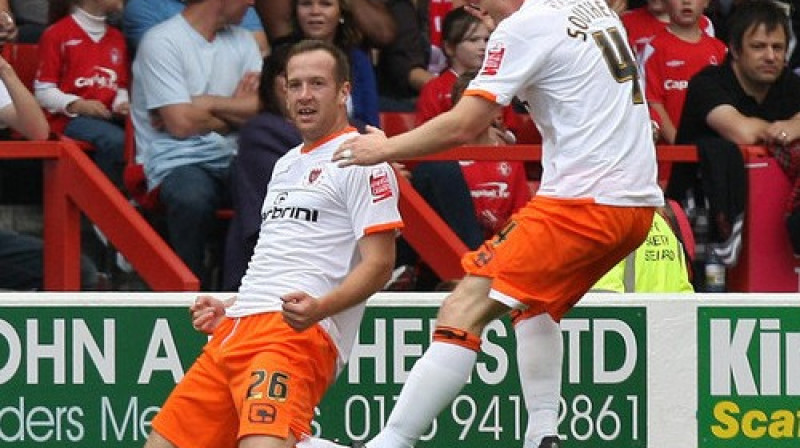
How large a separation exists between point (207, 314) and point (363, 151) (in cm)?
93

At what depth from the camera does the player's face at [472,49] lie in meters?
10.6

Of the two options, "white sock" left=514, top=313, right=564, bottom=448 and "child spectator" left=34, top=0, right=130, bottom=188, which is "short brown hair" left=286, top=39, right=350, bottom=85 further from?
"child spectator" left=34, top=0, right=130, bottom=188

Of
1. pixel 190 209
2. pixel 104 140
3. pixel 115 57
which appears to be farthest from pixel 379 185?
pixel 115 57

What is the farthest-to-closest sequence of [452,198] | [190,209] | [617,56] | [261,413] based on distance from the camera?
[452,198]
[190,209]
[617,56]
[261,413]

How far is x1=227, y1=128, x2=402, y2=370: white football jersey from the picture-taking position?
728 centimetres

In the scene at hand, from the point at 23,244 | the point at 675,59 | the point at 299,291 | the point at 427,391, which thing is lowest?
the point at 23,244

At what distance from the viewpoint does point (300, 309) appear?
7.05m

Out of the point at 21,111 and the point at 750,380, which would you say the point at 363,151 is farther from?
the point at 21,111

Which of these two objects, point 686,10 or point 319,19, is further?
point 686,10

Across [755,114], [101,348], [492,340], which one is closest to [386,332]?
[492,340]

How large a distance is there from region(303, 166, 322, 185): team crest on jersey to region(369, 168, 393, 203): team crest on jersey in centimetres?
19

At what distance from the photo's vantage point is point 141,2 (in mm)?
10586

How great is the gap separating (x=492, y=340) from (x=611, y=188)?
174cm

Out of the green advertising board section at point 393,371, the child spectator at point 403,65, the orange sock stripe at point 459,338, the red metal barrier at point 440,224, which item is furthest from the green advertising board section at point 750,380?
the child spectator at point 403,65
